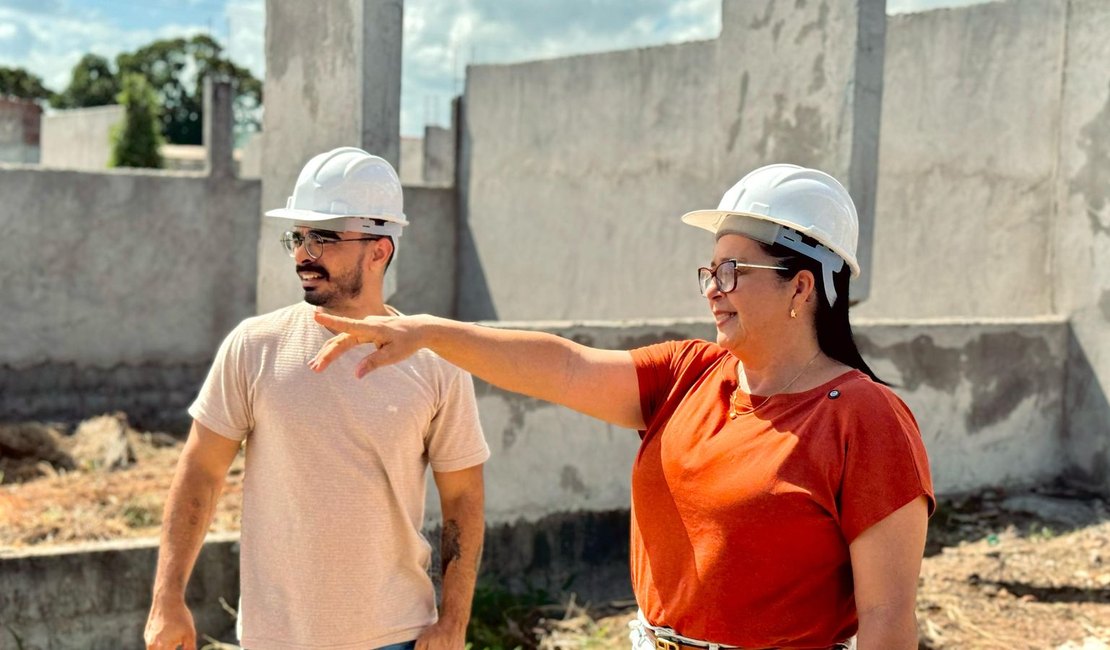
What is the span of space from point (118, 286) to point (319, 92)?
5437mm

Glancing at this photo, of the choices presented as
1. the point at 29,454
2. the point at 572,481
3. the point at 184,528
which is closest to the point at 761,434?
the point at 184,528

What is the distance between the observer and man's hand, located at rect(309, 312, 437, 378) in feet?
7.23

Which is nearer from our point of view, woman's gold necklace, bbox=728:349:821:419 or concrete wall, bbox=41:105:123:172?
woman's gold necklace, bbox=728:349:821:419

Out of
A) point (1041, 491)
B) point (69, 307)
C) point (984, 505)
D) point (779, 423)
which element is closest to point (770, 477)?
point (779, 423)

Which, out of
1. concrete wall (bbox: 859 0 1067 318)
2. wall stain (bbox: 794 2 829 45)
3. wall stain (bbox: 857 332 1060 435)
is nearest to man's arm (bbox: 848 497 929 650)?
wall stain (bbox: 794 2 829 45)

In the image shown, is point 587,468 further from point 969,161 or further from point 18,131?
point 18,131

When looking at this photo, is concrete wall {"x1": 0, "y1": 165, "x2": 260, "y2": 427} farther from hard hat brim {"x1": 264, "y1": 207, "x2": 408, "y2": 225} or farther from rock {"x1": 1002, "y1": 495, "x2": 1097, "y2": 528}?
hard hat brim {"x1": 264, "y1": 207, "x2": 408, "y2": 225}

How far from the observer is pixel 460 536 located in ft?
9.23

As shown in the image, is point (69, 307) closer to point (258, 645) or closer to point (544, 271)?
point (544, 271)

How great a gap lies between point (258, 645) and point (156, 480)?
19.5 feet

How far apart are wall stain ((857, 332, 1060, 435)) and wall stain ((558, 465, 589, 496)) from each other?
184 cm

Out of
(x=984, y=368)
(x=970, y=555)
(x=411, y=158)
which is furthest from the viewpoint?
(x=411, y=158)

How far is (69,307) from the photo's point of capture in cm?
1030

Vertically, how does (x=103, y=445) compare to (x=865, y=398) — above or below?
below
